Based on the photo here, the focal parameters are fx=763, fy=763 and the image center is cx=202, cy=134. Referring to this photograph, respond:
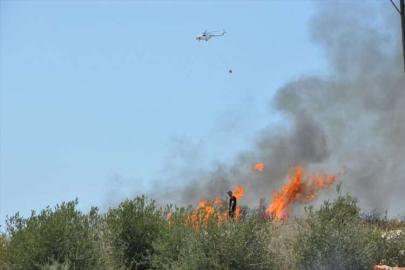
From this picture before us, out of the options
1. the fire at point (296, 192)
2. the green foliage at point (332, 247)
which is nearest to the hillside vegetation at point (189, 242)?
the green foliage at point (332, 247)

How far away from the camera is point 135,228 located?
1053 inches

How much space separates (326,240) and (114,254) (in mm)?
7225

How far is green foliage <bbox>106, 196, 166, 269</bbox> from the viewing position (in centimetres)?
2636

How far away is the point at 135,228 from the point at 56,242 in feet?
11.2

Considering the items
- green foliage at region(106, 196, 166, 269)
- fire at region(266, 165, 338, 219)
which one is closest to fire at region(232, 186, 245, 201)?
fire at region(266, 165, 338, 219)

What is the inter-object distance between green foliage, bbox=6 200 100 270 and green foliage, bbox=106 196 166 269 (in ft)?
4.84

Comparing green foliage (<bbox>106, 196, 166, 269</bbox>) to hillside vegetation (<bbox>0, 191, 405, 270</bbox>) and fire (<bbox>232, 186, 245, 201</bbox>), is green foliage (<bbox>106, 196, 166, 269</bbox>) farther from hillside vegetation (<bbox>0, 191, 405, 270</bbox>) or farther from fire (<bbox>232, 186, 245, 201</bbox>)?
fire (<bbox>232, 186, 245, 201</bbox>)

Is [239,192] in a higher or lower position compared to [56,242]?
higher

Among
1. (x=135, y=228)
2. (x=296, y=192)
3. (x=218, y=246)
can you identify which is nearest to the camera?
(x=218, y=246)

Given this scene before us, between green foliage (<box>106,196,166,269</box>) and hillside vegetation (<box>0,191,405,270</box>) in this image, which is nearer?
hillside vegetation (<box>0,191,405,270</box>)

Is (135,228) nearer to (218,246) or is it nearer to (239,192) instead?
(218,246)

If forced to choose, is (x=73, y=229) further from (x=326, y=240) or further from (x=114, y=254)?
(x=326, y=240)

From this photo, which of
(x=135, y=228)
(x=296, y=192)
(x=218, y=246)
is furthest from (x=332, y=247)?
(x=296, y=192)

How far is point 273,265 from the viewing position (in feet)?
77.0
